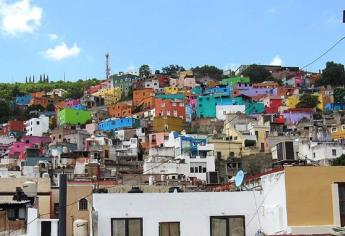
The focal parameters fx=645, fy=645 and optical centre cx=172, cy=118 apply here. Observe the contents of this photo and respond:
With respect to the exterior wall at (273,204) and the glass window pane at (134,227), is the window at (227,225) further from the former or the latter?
the glass window pane at (134,227)

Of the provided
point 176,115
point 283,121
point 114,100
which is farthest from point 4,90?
point 283,121

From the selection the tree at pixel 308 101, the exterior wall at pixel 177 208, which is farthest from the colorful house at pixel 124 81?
the exterior wall at pixel 177 208

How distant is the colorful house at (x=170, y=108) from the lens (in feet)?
366

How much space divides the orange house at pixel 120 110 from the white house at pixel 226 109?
19193 millimetres

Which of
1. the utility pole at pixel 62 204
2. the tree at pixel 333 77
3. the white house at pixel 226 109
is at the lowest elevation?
the utility pole at pixel 62 204

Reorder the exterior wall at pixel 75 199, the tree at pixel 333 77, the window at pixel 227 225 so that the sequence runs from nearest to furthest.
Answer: the window at pixel 227 225 → the exterior wall at pixel 75 199 → the tree at pixel 333 77

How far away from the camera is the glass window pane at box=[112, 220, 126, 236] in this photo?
18.8 metres

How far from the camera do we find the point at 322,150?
7306 centimetres

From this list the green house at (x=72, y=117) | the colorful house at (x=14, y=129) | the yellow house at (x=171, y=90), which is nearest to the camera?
the colorful house at (x=14, y=129)

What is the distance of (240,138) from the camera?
3531 inches

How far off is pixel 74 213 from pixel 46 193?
1.45m

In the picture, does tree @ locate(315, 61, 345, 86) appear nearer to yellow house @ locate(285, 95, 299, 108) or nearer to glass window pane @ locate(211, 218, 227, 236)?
yellow house @ locate(285, 95, 299, 108)

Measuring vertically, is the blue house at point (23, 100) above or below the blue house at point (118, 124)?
above

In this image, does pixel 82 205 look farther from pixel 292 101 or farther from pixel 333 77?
pixel 333 77
